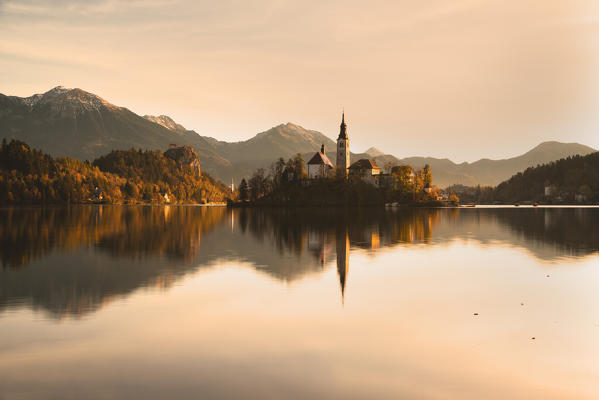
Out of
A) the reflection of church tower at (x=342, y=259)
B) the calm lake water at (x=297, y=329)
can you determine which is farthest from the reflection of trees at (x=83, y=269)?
the reflection of church tower at (x=342, y=259)

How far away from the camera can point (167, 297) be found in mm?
22766

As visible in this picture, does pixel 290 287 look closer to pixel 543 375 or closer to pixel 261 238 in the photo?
pixel 543 375

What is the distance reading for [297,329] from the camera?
1722 cm

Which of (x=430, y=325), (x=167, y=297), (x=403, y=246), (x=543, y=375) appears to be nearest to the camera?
(x=543, y=375)

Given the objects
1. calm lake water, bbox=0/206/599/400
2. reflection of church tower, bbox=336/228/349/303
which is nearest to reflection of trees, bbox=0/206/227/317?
calm lake water, bbox=0/206/599/400

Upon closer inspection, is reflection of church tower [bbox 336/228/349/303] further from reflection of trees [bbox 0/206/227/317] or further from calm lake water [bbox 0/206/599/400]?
reflection of trees [bbox 0/206/227/317]

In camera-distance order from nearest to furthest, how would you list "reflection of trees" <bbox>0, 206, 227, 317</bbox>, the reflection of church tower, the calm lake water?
1. the calm lake water
2. "reflection of trees" <bbox>0, 206, 227, 317</bbox>
3. the reflection of church tower

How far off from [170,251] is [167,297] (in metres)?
19.9

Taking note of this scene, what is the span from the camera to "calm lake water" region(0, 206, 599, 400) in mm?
11992

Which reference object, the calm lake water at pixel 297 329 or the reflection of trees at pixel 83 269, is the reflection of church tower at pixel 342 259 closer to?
the calm lake water at pixel 297 329

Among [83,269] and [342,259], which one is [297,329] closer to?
[342,259]

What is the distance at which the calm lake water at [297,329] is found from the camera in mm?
11992

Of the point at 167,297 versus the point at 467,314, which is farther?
the point at 167,297

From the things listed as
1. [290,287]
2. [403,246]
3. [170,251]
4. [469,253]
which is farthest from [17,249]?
[469,253]
